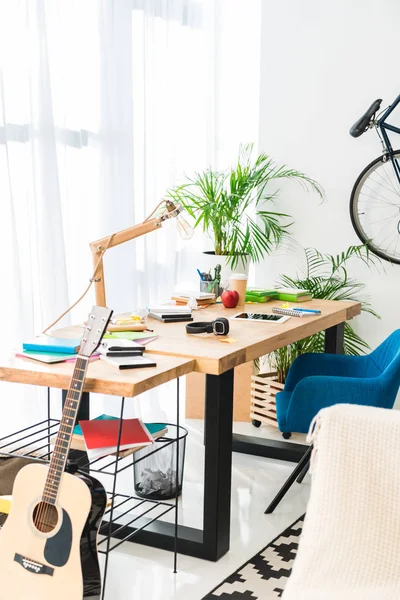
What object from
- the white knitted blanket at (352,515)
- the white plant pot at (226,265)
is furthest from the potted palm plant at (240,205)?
the white knitted blanket at (352,515)

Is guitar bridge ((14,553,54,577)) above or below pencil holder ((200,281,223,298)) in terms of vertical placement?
below

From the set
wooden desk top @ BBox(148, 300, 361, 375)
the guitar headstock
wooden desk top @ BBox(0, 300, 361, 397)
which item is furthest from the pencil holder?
the guitar headstock

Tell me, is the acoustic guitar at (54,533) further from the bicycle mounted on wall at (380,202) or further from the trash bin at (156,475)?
the bicycle mounted on wall at (380,202)

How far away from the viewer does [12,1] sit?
324 centimetres

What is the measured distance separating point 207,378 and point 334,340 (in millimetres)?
1282

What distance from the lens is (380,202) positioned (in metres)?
4.43

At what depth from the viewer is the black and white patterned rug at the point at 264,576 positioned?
2.33 metres

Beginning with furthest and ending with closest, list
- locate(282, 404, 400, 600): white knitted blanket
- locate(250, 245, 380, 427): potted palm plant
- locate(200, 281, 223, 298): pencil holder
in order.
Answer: locate(250, 245, 380, 427): potted palm plant → locate(200, 281, 223, 298): pencil holder → locate(282, 404, 400, 600): white knitted blanket

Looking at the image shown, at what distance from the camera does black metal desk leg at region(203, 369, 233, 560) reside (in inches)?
99.8

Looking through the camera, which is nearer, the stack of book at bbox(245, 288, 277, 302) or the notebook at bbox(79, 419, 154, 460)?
the notebook at bbox(79, 419, 154, 460)

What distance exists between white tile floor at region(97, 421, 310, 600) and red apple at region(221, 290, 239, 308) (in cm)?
74

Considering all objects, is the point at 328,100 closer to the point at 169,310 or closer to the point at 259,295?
the point at 259,295

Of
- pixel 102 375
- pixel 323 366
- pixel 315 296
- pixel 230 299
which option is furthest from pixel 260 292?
pixel 102 375

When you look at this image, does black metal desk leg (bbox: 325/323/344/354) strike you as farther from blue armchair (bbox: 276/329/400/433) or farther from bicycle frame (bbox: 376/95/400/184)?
bicycle frame (bbox: 376/95/400/184)
